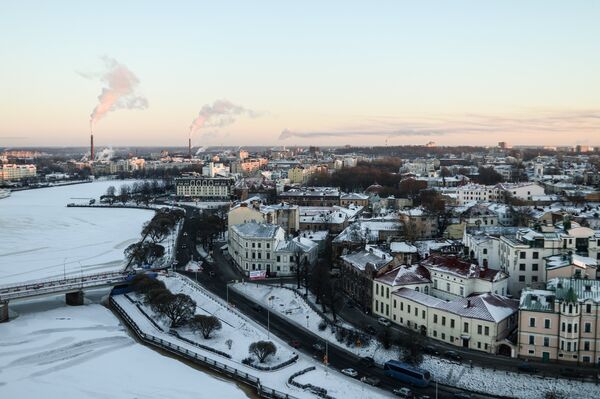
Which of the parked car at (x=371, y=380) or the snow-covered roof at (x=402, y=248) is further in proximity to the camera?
the snow-covered roof at (x=402, y=248)

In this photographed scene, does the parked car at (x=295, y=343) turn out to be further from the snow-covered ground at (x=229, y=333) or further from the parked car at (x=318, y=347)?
the parked car at (x=318, y=347)

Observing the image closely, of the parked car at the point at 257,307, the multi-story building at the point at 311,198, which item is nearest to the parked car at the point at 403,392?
the parked car at the point at 257,307

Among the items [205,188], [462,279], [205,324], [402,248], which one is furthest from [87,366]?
[205,188]

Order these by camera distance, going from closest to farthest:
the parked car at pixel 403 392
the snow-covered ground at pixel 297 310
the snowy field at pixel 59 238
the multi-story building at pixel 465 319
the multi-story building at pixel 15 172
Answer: the parked car at pixel 403 392
the multi-story building at pixel 465 319
the snow-covered ground at pixel 297 310
the snowy field at pixel 59 238
the multi-story building at pixel 15 172

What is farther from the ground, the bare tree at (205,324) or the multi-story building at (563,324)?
the multi-story building at (563,324)

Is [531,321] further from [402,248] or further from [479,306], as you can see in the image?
[402,248]

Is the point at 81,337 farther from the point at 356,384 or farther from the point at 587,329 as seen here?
the point at 587,329

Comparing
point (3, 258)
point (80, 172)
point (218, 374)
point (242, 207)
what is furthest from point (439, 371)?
point (80, 172)
